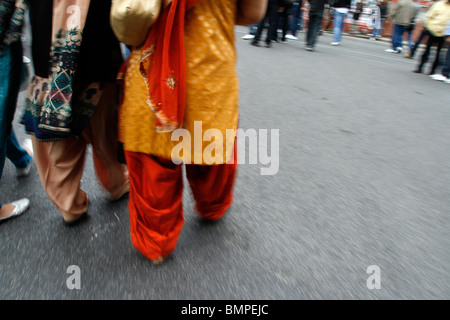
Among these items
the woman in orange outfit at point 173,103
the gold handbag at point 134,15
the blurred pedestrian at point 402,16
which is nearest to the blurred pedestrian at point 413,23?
the blurred pedestrian at point 402,16

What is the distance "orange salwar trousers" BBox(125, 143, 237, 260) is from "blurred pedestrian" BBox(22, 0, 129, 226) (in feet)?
1.24

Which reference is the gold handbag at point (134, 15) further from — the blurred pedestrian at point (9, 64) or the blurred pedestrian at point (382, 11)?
the blurred pedestrian at point (382, 11)

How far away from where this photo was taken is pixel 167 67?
1.32 m

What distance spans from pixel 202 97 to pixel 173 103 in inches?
5.5

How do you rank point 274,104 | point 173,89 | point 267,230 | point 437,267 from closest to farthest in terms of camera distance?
point 173,89 → point 437,267 → point 267,230 → point 274,104

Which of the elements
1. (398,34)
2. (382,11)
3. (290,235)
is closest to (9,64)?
(290,235)

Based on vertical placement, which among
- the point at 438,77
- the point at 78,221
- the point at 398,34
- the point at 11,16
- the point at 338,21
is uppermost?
the point at 11,16

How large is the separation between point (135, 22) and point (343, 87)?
15.3 ft

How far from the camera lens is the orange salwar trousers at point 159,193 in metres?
1.55

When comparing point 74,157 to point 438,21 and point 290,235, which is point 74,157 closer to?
point 290,235

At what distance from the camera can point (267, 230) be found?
2014mm
